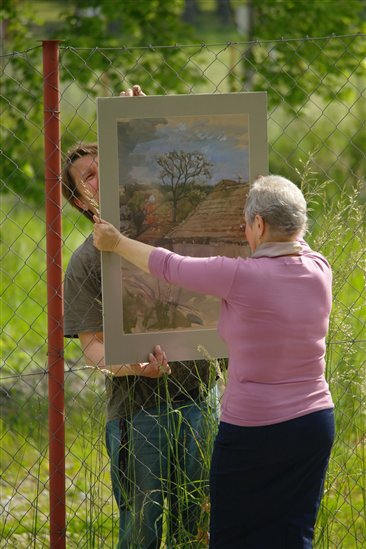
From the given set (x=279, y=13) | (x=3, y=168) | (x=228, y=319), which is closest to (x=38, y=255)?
(x=3, y=168)

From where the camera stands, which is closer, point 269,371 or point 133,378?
point 269,371

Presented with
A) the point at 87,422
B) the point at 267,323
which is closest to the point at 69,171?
the point at 267,323

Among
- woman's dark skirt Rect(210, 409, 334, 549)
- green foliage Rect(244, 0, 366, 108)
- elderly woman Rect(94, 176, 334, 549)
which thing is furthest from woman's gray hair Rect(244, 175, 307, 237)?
green foliage Rect(244, 0, 366, 108)

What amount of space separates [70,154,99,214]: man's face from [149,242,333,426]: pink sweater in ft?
1.76

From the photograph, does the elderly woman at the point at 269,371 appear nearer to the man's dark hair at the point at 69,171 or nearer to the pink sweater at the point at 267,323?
the pink sweater at the point at 267,323

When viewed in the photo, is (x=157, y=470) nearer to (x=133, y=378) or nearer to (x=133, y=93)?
(x=133, y=378)

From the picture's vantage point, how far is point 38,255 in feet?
29.0

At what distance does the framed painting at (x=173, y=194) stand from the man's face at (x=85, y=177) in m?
0.19

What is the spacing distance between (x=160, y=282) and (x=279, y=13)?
5.21m

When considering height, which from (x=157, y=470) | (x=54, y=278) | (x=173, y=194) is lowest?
(x=157, y=470)

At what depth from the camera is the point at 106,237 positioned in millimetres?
3027

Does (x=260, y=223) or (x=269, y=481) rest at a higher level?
(x=260, y=223)

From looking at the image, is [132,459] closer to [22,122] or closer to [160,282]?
[160,282]

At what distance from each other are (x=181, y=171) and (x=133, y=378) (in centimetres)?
74
